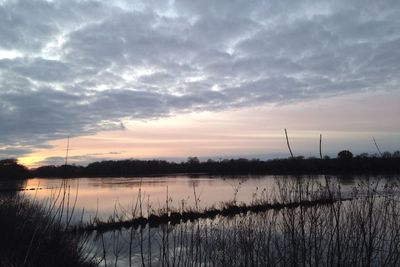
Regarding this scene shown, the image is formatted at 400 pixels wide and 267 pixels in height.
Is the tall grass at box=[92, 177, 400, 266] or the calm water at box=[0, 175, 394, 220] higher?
the tall grass at box=[92, 177, 400, 266]

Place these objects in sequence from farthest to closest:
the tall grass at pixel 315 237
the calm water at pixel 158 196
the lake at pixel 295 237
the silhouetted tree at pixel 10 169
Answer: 1. the silhouetted tree at pixel 10 169
2. the calm water at pixel 158 196
3. the lake at pixel 295 237
4. the tall grass at pixel 315 237

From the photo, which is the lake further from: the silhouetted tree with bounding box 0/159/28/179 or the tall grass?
the silhouetted tree with bounding box 0/159/28/179

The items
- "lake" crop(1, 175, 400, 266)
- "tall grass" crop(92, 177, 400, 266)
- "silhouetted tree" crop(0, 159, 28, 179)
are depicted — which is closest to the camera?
"tall grass" crop(92, 177, 400, 266)

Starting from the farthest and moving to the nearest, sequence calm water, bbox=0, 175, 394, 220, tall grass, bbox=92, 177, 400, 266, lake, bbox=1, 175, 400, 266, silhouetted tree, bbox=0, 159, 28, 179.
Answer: silhouetted tree, bbox=0, 159, 28, 179, calm water, bbox=0, 175, 394, 220, lake, bbox=1, 175, 400, 266, tall grass, bbox=92, 177, 400, 266

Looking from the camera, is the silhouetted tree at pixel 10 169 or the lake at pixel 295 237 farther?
the silhouetted tree at pixel 10 169

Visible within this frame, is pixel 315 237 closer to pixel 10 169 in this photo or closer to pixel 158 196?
pixel 158 196

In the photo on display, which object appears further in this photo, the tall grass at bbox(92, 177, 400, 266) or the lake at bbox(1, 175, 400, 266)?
the lake at bbox(1, 175, 400, 266)

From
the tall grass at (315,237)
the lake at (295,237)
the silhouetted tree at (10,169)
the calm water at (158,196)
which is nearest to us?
the tall grass at (315,237)

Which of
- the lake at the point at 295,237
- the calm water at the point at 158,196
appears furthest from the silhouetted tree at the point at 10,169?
the lake at the point at 295,237

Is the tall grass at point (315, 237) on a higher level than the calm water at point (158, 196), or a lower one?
higher

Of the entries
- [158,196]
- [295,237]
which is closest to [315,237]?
[295,237]

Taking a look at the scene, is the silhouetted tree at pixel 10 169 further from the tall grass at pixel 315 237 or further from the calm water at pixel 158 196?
the tall grass at pixel 315 237

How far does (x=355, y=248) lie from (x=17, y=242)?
372 inches

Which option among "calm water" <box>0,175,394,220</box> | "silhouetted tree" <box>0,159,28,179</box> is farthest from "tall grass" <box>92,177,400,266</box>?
"silhouetted tree" <box>0,159,28,179</box>
